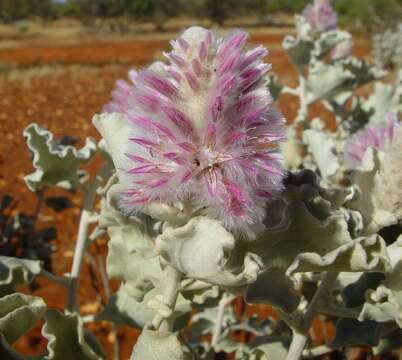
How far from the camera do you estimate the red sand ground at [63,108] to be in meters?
3.39

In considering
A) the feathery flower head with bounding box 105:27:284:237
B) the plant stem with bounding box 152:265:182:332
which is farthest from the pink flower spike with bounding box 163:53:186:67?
the plant stem with bounding box 152:265:182:332

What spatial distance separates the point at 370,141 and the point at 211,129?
655 millimetres

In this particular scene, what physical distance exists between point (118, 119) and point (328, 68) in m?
1.31

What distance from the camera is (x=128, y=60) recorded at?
22188 millimetres

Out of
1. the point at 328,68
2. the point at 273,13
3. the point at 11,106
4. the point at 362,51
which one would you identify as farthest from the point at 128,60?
the point at 273,13

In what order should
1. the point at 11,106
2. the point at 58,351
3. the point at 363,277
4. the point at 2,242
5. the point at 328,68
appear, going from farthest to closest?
the point at 11,106, the point at 328,68, the point at 2,242, the point at 363,277, the point at 58,351

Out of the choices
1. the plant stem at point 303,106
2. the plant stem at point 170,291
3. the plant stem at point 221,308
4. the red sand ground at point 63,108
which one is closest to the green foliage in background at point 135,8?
the red sand ground at point 63,108

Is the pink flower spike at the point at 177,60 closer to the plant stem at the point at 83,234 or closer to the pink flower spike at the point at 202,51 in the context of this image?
the pink flower spike at the point at 202,51

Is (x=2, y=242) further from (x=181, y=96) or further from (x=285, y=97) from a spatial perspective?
(x=285, y=97)

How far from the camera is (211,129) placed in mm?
812

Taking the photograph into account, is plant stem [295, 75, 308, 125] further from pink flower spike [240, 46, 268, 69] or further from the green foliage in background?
the green foliage in background

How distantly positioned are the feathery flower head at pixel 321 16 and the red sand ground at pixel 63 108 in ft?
4.20

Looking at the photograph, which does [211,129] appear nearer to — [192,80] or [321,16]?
[192,80]

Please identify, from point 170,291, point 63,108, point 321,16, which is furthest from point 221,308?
point 63,108
